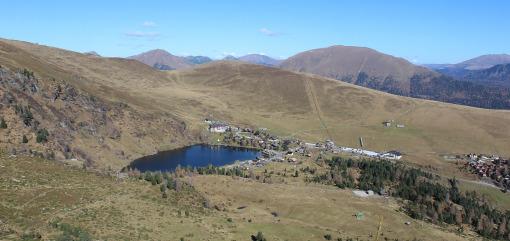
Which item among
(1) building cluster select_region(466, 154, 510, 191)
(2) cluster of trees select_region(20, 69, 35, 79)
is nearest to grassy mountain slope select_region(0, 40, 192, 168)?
(2) cluster of trees select_region(20, 69, 35, 79)

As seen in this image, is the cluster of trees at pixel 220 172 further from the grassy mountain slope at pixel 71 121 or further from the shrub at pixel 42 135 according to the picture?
the shrub at pixel 42 135

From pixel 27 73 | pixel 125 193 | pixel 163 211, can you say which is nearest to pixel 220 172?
pixel 125 193

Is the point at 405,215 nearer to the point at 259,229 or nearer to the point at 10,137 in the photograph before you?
the point at 259,229

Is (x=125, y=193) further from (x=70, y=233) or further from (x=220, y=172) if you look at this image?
(x=220, y=172)

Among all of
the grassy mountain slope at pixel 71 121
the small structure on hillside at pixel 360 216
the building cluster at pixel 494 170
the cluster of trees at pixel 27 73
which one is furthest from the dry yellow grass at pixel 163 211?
the cluster of trees at pixel 27 73

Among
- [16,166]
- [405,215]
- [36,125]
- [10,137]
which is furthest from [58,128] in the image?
[405,215]

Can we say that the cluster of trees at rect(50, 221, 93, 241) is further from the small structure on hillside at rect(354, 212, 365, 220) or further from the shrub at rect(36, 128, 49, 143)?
the shrub at rect(36, 128, 49, 143)
